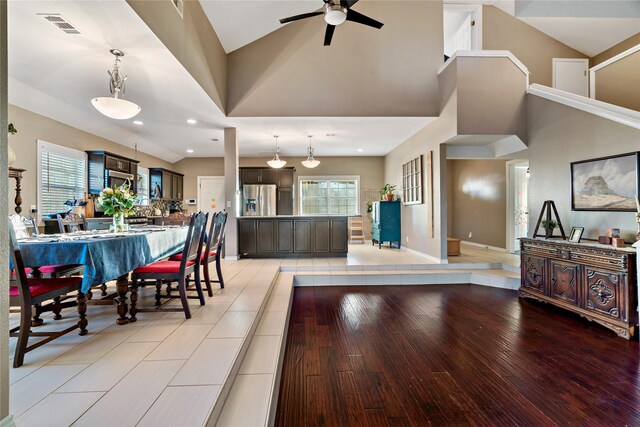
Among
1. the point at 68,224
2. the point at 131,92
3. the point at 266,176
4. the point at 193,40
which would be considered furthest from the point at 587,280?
the point at 266,176

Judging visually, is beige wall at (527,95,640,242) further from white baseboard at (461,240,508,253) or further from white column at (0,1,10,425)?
white column at (0,1,10,425)

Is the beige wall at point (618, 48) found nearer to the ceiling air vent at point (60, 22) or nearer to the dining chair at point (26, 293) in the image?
the ceiling air vent at point (60, 22)

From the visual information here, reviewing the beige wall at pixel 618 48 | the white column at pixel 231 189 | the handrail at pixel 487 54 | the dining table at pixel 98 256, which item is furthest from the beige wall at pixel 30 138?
the beige wall at pixel 618 48

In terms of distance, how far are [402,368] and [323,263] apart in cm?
328

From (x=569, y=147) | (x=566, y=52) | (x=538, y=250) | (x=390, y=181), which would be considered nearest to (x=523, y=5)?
(x=566, y=52)

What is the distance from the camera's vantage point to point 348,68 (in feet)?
16.8

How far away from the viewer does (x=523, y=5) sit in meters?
5.93

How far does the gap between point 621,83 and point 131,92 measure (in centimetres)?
745

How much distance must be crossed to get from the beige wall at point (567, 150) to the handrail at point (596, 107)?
6cm

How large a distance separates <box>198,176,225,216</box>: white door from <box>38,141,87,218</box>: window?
141 inches

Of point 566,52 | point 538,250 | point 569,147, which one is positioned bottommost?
point 538,250

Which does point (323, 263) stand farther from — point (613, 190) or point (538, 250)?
point (613, 190)

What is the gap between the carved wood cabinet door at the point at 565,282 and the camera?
10.6ft

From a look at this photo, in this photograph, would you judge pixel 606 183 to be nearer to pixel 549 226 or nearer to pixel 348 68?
pixel 549 226
